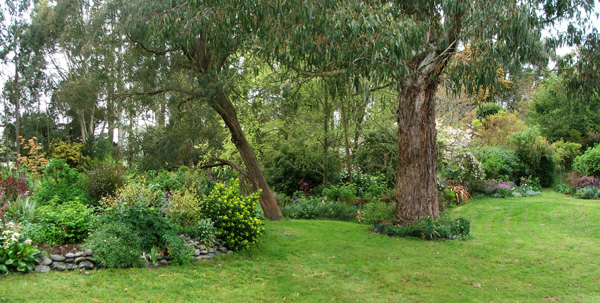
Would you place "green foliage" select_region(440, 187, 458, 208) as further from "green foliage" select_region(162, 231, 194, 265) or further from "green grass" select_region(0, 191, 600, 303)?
"green foliage" select_region(162, 231, 194, 265)

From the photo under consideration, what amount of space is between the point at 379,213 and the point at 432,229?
5.81 feet

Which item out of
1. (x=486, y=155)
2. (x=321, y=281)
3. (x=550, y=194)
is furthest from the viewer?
(x=486, y=155)

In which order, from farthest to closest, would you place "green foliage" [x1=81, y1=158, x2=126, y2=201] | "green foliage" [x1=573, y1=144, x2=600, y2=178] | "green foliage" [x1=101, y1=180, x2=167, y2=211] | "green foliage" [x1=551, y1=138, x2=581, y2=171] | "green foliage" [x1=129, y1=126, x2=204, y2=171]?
"green foliage" [x1=551, y1=138, x2=581, y2=171] < "green foliage" [x1=573, y1=144, x2=600, y2=178] < "green foliage" [x1=129, y1=126, x2=204, y2=171] < "green foliage" [x1=81, y1=158, x2=126, y2=201] < "green foliage" [x1=101, y1=180, x2=167, y2=211]

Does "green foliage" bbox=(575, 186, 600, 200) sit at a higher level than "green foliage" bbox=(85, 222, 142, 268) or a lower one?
higher

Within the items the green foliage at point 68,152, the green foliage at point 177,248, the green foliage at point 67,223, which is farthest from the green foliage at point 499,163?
the green foliage at point 68,152

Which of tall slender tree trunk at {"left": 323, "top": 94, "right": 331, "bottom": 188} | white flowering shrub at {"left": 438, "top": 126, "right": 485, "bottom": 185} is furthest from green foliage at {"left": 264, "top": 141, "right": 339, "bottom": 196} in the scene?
white flowering shrub at {"left": 438, "top": 126, "right": 485, "bottom": 185}

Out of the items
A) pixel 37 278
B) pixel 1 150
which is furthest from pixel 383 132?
pixel 1 150

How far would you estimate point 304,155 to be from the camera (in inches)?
576

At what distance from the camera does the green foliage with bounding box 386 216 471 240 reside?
902cm

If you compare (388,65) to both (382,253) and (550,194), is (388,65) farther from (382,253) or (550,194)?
(550,194)

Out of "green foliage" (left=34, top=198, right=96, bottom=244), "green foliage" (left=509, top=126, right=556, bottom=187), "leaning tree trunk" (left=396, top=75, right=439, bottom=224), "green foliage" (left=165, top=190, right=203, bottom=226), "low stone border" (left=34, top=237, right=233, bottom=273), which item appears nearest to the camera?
"low stone border" (left=34, top=237, right=233, bottom=273)

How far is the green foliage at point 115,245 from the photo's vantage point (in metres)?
5.43

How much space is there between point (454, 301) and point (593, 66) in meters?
6.75

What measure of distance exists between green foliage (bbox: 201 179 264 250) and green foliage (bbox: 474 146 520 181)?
45.2ft
